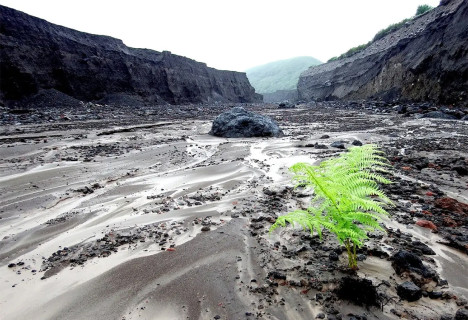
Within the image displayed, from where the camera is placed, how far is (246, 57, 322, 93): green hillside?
105 metres

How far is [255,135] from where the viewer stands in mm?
9289

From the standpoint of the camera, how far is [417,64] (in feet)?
69.8

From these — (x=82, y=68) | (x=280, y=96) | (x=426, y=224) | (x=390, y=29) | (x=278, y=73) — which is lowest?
(x=280, y=96)

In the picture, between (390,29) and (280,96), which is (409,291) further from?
(280,96)

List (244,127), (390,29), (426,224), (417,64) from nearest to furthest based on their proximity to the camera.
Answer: (426,224), (244,127), (417,64), (390,29)

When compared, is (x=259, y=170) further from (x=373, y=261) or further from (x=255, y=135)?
(x=255, y=135)

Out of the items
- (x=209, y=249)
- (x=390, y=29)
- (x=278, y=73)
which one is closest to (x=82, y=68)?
(x=209, y=249)

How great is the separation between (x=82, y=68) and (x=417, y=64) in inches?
1168

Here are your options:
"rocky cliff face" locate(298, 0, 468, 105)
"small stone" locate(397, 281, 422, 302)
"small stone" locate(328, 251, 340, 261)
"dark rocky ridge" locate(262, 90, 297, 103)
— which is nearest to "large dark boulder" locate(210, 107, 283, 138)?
"small stone" locate(328, 251, 340, 261)

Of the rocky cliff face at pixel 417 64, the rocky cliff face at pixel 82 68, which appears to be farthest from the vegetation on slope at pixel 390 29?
the rocky cliff face at pixel 82 68

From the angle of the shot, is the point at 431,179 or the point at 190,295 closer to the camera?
the point at 190,295

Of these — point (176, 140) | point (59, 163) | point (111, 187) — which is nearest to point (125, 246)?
point (111, 187)

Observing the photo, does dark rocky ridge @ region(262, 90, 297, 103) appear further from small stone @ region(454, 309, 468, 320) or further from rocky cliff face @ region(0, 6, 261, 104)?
small stone @ region(454, 309, 468, 320)

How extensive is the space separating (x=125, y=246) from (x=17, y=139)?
288 inches
